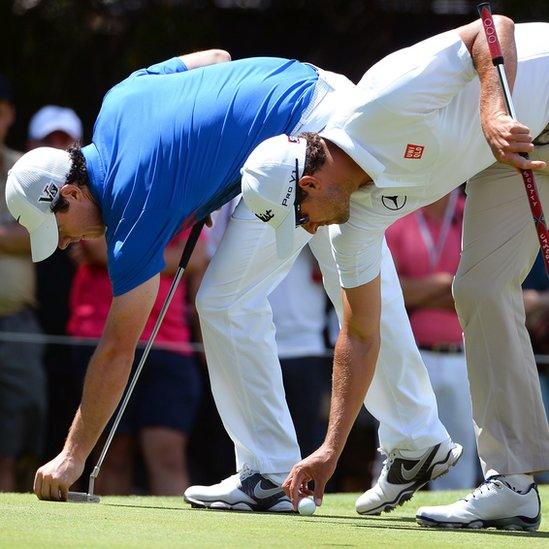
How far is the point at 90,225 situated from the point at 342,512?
1.59 metres

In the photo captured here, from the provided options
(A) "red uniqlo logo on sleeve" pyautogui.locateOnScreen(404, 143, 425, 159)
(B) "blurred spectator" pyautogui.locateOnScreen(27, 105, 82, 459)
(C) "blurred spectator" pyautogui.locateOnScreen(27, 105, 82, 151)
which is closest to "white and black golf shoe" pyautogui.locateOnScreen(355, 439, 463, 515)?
(A) "red uniqlo logo on sleeve" pyautogui.locateOnScreen(404, 143, 425, 159)

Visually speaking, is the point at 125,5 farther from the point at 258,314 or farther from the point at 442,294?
the point at 258,314

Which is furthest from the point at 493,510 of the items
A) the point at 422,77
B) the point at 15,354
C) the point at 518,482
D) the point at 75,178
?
the point at 15,354

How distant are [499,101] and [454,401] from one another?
3.97m

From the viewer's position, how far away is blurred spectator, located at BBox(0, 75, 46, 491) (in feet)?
28.4

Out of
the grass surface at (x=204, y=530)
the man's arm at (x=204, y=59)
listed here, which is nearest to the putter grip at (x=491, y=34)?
the grass surface at (x=204, y=530)

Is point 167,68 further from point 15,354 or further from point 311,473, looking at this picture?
point 15,354

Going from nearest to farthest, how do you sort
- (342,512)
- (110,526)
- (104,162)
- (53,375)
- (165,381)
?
(110,526) → (104,162) → (342,512) → (165,381) → (53,375)

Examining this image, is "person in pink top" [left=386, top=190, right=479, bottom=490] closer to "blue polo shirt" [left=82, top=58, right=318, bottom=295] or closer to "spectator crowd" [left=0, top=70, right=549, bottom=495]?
"spectator crowd" [left=0, top=70, right=549, bottom=495]

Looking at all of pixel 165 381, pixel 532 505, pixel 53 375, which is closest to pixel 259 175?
pixel 532 505

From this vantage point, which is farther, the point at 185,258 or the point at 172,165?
the point at 185,258

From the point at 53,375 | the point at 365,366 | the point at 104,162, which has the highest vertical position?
the point at 104,162

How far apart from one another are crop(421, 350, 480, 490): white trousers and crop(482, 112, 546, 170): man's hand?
3.80m

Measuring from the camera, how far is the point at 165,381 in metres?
8.68
